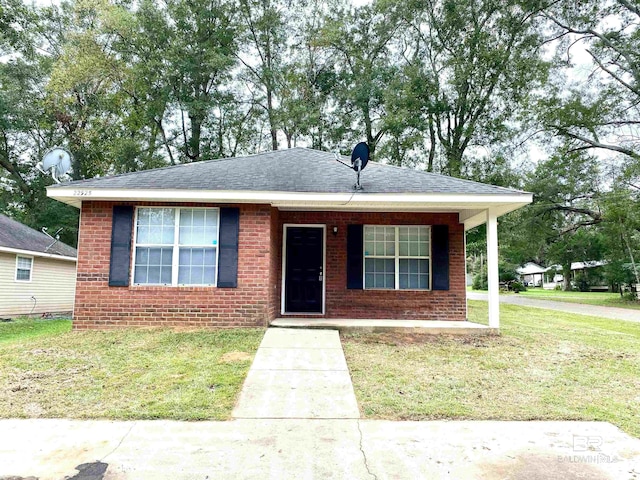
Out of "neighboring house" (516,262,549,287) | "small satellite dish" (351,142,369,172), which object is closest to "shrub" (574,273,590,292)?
"neighboring house" (516,262,549,287)

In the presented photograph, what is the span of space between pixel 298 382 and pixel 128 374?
2096 mm

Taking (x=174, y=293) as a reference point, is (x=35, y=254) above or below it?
above

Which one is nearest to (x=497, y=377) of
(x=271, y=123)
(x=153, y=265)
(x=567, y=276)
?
(x=153, y=265)

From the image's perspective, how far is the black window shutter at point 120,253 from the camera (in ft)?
24.9

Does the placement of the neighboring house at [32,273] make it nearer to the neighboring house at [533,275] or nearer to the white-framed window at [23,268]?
the white-framed window at [23,268]

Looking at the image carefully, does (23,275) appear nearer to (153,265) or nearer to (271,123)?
(153,265)

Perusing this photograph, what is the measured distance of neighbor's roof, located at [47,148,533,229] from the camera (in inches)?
293

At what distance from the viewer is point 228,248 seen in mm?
7680

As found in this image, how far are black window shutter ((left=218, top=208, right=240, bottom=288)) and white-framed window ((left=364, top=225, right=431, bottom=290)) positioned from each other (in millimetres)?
2966

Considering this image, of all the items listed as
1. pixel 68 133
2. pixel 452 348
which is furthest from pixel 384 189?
pixel 68 133

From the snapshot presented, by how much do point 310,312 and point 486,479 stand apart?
6539 mm

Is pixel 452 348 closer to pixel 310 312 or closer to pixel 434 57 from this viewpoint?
pixel 310 312

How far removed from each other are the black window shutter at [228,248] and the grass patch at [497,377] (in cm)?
245

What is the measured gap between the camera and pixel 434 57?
21938 mm
